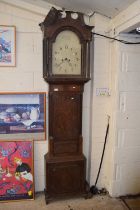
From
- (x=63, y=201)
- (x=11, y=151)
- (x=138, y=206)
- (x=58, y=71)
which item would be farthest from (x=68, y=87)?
(x=138, y=206)

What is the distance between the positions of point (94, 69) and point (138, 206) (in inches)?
62.3

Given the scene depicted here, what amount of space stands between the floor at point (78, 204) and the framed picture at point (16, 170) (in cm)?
9

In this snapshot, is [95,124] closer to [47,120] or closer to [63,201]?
[47,120]

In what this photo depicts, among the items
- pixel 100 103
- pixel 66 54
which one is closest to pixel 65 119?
pixel 100 103

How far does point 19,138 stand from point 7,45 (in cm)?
101

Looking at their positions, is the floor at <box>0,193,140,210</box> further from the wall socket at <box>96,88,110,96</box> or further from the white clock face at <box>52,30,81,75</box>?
the white clock face at <box>52,30,81,75</box>

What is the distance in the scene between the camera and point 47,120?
8.50ft

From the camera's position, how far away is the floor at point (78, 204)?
7.93 ft

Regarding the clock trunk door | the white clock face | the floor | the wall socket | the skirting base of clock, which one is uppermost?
the white clock face

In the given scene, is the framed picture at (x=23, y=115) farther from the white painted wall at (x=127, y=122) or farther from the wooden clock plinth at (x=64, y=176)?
the white painted wall at (x=127, y=122)

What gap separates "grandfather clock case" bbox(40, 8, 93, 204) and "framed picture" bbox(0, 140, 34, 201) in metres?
0.22

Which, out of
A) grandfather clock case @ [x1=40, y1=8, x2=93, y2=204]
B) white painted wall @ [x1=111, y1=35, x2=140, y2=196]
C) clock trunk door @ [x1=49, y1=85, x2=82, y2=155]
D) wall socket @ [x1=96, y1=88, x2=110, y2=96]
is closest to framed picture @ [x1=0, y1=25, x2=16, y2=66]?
grandfather clock case @ [x1=40, y1=8, x2=93, y2=204]

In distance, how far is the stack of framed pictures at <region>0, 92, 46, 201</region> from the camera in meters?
2.50

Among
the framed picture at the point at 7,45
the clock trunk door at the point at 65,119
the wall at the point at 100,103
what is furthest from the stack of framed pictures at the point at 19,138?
the wall at the point at 100,103
